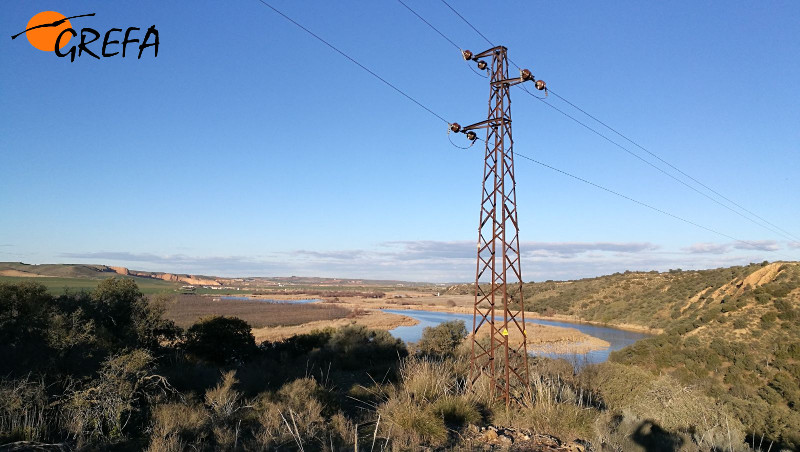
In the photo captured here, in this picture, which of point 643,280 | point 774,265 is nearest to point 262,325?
point 774,265

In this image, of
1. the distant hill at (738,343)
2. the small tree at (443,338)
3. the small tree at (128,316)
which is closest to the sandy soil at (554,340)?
the small tree at (443,338)

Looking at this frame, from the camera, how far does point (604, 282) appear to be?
88.8m

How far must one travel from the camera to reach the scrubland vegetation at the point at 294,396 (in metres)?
7.86

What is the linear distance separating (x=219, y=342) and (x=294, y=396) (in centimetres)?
1354

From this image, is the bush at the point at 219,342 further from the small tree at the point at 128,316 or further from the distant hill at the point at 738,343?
the distant hill at the point at 738,343

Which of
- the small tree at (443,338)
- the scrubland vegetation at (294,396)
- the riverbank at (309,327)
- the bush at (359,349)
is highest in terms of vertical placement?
the scrubland vegetation at (294,396)

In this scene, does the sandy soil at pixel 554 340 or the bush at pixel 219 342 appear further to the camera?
the sandy soil at pixel 554 340

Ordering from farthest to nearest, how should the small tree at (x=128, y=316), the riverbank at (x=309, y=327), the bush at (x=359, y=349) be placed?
the riverbank at (x=309, y=327)
the small tree at (x=128, y=316)
the bush at (x=359, y=349)

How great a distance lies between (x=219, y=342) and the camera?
22.3m

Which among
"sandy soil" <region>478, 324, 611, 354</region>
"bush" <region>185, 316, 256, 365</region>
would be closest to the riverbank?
"sandy soil" <region>478, 324, 611, 354</region>

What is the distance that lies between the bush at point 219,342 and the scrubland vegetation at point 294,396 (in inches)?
2.6

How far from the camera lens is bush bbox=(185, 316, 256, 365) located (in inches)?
859

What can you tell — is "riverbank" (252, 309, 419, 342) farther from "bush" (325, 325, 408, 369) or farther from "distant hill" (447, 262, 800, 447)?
"distant hill" (447, 262, 800, 447)

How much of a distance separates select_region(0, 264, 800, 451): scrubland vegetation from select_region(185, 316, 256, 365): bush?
7 cm
